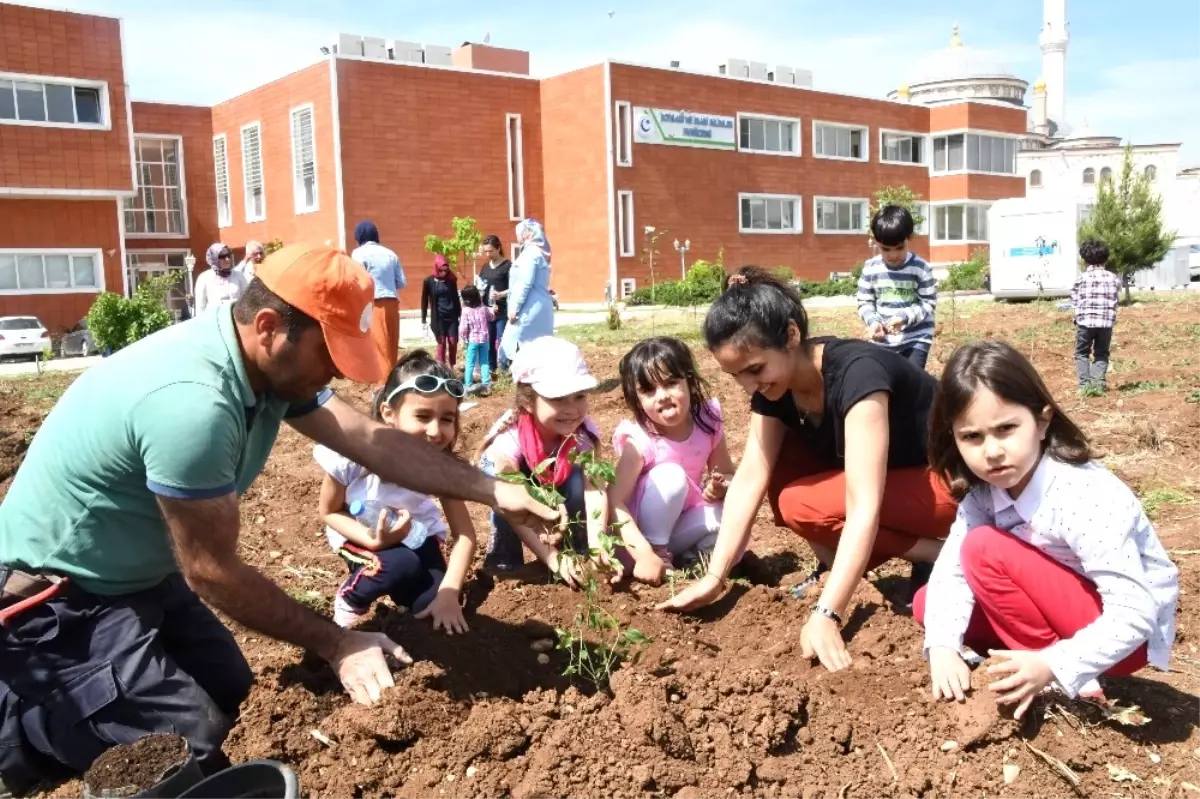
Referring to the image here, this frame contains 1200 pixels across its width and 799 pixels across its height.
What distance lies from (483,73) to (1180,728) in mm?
31857

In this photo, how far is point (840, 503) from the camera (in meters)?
3.46

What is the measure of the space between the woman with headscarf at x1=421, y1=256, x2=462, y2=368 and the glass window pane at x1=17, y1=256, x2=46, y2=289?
17878 mm

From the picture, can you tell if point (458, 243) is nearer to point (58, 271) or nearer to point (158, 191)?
point (58, 271)

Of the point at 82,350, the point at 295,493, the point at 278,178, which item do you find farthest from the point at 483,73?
the point at 295,493

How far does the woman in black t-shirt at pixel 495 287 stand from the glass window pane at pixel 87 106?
781 inches

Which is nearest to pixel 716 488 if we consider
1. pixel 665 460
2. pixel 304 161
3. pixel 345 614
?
pixel 665 460

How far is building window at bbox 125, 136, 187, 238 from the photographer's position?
33.3m

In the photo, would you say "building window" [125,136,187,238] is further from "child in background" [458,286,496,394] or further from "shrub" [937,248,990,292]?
"child in background" [458,286,496,394]

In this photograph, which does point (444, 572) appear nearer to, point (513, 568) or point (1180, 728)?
point (513, 568)

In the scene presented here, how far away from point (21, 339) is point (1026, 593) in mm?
22196

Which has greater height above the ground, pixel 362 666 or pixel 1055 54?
pixel 1055 54

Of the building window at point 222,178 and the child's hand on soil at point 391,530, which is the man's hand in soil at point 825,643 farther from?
the building window at point 222,178

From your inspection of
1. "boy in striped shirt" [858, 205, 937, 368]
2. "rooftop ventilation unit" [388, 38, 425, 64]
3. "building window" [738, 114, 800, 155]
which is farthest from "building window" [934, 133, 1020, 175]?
"boy in striped shirt" [858, 205, 937, 368]

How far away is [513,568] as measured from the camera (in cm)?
399
